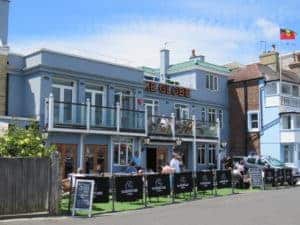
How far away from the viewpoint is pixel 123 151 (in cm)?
3212

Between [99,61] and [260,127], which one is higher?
[99,61]

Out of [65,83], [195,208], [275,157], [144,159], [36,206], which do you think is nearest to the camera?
[36,206]

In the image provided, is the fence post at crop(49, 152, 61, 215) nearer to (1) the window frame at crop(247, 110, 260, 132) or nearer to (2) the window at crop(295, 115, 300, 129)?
(1) the window frame at crop(247, 110, 260, 132)

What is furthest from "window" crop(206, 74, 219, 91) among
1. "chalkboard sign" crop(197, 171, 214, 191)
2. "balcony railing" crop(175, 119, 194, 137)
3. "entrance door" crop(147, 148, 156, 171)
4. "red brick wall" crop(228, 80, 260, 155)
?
"chalkboard sign" crop(197, 171, 214, 191)

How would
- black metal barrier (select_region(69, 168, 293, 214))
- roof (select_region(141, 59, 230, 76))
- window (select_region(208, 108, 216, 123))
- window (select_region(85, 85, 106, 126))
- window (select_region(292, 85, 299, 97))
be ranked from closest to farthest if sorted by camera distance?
black metal barrier (select_region(69, 168, 293, 214)), window (select_region(85, 85, 106, 126)), roof (select_region(141, 59, 230, 76)), window (select_region(208, 108, 216, 123)), window (select_region(292, 85, 299, 97))

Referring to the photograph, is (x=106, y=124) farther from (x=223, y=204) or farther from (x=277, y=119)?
(x=277, y=119)

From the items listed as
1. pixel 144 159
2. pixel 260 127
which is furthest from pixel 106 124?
pixel 260 127

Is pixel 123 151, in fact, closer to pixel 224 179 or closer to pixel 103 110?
pixel 103 110

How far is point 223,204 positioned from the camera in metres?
20.2

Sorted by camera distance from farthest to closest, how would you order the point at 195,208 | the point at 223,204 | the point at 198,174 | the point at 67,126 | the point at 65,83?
1. the point at 65,83
2. the point at 67,126
3. the point at 198,174
4. the point at 223,204
5. the point at 195,208

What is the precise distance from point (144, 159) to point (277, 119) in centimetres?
1284

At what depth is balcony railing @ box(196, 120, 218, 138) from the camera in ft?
122

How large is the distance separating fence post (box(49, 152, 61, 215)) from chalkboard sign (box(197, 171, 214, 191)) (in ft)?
26.9

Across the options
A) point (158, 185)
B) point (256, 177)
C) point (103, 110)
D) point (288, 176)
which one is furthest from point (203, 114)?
point (158, 185)
